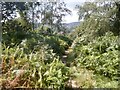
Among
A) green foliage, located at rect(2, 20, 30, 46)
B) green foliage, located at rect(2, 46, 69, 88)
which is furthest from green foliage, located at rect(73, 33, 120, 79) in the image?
green foliage, located at rect(2, 20, 30, 46)

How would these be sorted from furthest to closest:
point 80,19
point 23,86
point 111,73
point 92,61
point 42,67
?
point 80,19 < point 92,61 < point 111,73 < point 42,67 < point 23,86

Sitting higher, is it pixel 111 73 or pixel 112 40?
pixel 112 40

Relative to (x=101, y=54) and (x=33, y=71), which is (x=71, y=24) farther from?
(x=33, y=71)

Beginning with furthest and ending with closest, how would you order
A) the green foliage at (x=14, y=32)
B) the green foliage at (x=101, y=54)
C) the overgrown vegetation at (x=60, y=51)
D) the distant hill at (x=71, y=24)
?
the green foliage at (x=14, y=32) < the distant hill at (x=71, y=24) < the green foliage at (x=101, y=54) < the overgrown vegetation at (x=60, y=51)

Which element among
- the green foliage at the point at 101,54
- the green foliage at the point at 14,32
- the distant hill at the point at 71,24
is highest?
the distant hill at the point at 71,24

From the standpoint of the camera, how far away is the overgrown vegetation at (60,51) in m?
2.91

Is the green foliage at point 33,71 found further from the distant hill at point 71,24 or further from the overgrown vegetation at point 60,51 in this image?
the distant hill at point 71,24

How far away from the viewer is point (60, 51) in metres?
4.75

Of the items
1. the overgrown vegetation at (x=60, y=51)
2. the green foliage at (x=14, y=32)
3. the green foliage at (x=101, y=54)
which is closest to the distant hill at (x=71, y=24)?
the overgrown vegetation at (x=60, y=51)

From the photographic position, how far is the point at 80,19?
13.6ft

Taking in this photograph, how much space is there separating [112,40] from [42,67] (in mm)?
1836

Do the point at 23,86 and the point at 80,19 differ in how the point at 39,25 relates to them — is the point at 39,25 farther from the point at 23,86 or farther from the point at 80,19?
the point at 23,86

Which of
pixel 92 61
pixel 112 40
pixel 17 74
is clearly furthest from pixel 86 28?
pixel 17 74

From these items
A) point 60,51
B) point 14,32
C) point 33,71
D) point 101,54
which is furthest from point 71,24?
point 14,32
